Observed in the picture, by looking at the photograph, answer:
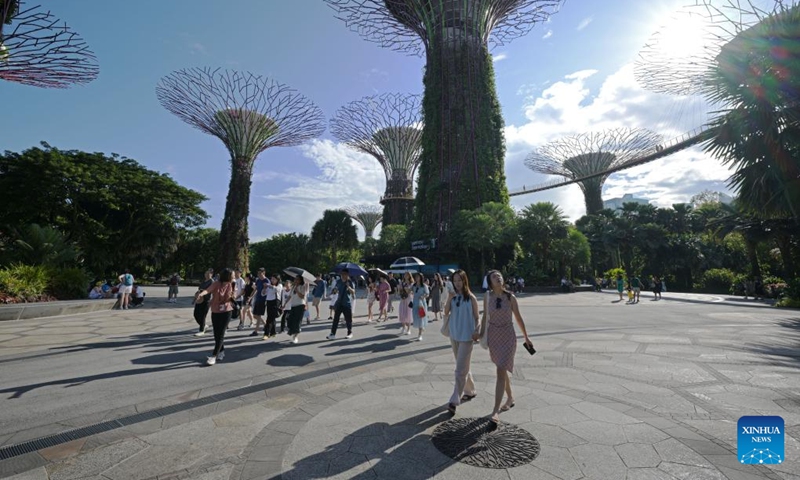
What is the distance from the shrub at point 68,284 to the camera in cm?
1580

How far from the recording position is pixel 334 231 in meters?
47.6

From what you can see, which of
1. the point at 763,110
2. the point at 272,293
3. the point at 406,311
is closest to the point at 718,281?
the point at 763,110

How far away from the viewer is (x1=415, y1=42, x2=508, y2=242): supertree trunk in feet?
138

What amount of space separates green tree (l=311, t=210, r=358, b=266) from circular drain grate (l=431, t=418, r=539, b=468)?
44351 millimetres

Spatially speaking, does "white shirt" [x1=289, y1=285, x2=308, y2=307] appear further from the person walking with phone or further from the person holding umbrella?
the person walking with phone

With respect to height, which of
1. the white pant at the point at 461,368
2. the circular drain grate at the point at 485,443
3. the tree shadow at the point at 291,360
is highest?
the white pant at the point at 461,368

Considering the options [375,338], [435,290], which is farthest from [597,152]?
[375,338]

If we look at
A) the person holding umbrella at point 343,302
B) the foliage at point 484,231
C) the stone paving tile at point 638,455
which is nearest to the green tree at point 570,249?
the foliage at point 484,231

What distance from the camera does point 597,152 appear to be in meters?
58.9

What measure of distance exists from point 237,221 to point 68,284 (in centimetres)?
849

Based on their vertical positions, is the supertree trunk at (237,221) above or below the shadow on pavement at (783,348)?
above

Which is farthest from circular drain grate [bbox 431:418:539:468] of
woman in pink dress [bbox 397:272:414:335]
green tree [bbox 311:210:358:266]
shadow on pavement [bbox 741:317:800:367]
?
green tree [bbox 311:210:358:266]

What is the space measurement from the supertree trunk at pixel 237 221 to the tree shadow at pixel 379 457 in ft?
66.3

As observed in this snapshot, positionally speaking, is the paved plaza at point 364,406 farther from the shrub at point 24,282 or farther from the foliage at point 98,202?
the foliage at point 98,202
